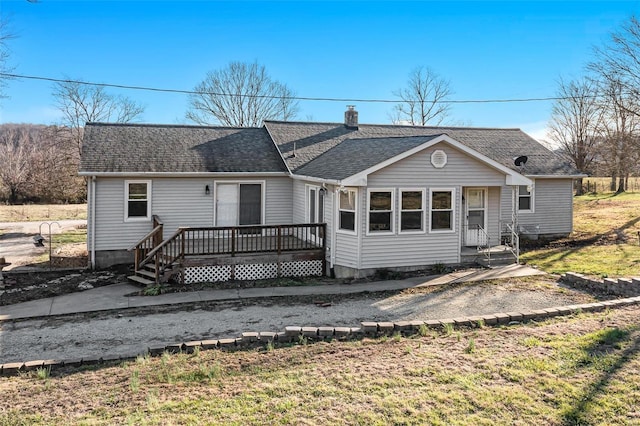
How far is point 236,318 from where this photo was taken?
9.88 m

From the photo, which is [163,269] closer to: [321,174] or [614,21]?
[321,174]

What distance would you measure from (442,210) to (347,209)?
2877 mm

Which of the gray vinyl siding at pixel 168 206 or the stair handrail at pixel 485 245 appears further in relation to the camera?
the gray vinyl siding at pixel 168 206

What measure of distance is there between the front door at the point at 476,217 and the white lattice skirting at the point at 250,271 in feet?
17.5

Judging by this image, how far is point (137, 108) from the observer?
3744cm

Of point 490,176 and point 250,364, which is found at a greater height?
point 490,176

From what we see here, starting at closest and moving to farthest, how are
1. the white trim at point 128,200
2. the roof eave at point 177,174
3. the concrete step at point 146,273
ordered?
the concrete step at point 146,273, the roof eave at point 177,174, the white trim at point 128,200

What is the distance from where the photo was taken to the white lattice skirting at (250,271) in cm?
1349

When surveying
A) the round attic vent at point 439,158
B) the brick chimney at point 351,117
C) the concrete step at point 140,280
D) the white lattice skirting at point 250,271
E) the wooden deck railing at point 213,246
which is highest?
the brick chimney at point 351,117

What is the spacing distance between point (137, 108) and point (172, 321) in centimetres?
3180

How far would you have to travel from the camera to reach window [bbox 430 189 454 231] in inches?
547

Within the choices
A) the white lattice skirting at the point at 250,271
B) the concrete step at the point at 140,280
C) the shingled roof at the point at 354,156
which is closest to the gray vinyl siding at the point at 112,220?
the concrete step at the point at 140,280

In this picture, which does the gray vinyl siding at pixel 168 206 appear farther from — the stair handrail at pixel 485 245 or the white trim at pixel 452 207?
the stair handrail at pixel 485 245

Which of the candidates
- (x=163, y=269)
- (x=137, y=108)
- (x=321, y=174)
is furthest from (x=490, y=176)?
(x=137, y=108)
